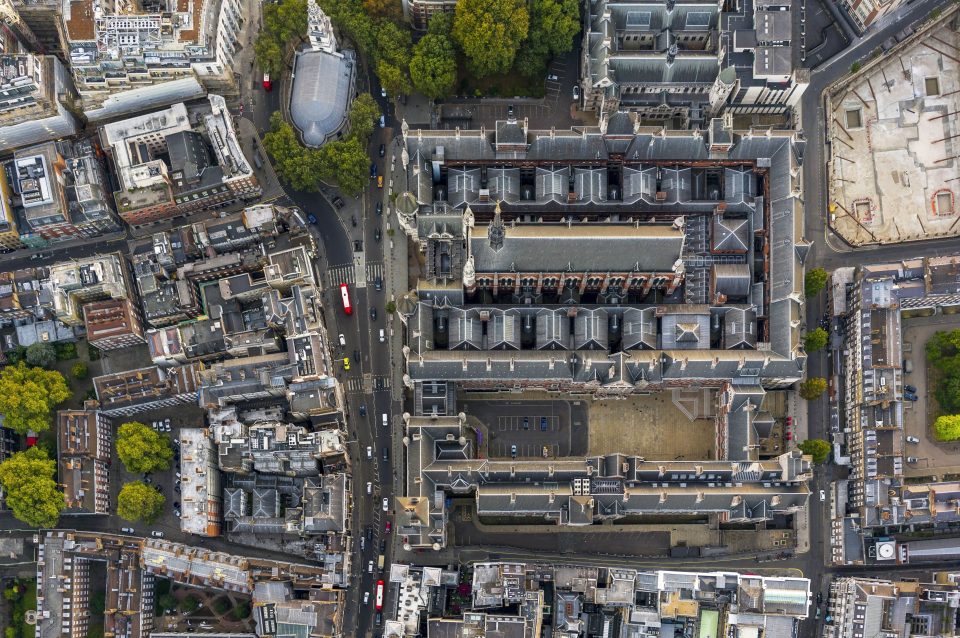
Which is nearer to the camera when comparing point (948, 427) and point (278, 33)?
point (948, 427)

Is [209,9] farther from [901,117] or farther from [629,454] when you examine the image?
[901,117]

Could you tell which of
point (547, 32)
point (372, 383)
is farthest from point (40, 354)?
point (547, 32)

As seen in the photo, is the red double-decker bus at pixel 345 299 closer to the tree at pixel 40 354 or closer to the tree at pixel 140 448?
the tree at pixel 140 448

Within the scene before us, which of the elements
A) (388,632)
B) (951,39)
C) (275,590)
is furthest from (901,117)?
(275,590)

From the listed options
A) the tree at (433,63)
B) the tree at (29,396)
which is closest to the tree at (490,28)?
the tree at (433,63)

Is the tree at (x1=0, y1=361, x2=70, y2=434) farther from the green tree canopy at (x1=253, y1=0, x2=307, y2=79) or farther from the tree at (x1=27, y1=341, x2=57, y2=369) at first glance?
the green tree canopy at (x1=253, y1=0, x2=307, y2=79)

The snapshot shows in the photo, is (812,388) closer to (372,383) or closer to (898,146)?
(898,146)
